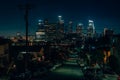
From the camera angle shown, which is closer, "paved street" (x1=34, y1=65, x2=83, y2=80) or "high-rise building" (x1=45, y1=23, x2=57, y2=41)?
"paved street" (x1=34, y1=65, x2=83, y2=80)

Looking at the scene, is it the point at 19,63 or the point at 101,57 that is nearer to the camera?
the point at 19,63

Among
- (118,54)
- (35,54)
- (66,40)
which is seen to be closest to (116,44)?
(118,54)

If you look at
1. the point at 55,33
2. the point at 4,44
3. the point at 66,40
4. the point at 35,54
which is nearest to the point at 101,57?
the point at 35,54

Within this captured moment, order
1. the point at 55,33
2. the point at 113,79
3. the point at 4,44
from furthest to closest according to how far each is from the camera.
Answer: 1. the point at 55,33
2. the point at 4,44
3. the point at 113,79

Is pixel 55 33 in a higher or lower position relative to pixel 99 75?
higher

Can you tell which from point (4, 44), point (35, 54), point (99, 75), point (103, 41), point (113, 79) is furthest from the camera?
point (103, 41)

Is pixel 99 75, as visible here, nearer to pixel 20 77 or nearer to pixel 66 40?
pixel 20 77

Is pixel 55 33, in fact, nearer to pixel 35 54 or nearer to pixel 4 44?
pixel 35 54

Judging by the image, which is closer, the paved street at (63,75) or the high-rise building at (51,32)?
the paved street at (63,75)

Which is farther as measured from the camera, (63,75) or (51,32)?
(51,32)
